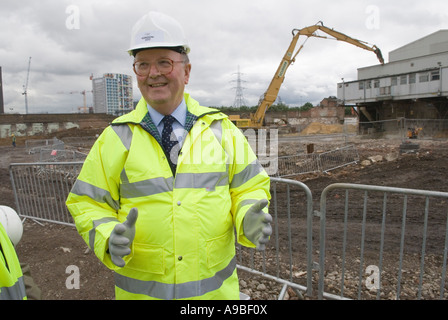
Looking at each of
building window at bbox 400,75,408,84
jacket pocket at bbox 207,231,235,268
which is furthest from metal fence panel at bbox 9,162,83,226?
building window at bbox 400,75,408,84

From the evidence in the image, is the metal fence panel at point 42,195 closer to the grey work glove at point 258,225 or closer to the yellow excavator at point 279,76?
the grey work glove at point 258,225

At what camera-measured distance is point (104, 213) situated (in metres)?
1.78

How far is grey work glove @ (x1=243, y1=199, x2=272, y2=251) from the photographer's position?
1617 mm

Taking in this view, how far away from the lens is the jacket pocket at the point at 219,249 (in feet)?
5.85

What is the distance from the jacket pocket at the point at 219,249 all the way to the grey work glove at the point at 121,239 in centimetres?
46

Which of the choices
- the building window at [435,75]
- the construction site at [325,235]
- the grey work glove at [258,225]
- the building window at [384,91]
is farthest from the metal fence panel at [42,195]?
the building window at [384,91]

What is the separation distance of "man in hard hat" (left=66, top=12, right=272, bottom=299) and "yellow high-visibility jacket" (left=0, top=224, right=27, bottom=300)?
14.0 inches

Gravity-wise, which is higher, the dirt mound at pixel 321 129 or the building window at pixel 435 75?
the building window at pixel 435 75

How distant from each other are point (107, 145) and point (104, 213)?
394mm

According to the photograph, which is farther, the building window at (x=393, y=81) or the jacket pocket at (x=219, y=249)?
the building window at (x=393, y=81)

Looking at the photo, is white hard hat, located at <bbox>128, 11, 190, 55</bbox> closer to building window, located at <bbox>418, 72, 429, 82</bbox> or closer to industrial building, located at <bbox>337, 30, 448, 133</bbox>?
industrial building, located at <bbox>337, 30, 448, 133</bbox>

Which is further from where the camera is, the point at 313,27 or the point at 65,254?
the point at 313,27
